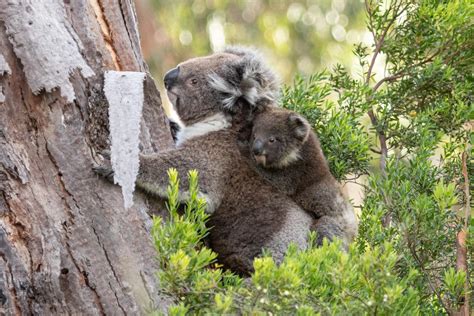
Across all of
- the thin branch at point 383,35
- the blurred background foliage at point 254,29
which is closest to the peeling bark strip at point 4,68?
the thin branch at point 383,35

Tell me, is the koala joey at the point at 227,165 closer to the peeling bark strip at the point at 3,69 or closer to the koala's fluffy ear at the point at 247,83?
the koala's fluffy ear at the point at 247,83

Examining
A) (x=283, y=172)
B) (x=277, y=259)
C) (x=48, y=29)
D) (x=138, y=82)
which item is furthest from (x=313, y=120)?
(x=48, y=29)

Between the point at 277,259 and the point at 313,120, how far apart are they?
103 centimetres

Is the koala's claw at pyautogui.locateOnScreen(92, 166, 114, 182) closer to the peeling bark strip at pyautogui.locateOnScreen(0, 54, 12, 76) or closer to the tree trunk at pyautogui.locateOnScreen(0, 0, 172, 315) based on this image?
the tree trunk at pyautogui.locateOnScreen(0, 0, 172, 315)

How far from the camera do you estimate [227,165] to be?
4.19 m

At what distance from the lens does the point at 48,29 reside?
3.47m

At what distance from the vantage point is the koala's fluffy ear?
448 cm

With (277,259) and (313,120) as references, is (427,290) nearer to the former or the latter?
(277,259)

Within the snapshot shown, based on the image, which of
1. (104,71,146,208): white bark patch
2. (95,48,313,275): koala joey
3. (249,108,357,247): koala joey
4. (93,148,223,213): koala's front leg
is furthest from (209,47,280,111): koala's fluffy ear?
(104,71,146,208): white bark patch

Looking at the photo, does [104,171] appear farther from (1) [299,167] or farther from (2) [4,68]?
(1) [299,167]

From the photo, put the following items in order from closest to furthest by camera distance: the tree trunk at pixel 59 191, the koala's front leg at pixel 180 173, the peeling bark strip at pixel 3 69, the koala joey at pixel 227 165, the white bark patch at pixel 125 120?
the tree trunk at pixel 59 191
the peeling bark strip at pixel 3 69
the white bark patch at pixel 125 120
the koala's front leg at pixel 180 173
the koala joey at pixel 227 165

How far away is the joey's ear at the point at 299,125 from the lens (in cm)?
438

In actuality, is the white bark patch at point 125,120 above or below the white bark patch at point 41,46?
below

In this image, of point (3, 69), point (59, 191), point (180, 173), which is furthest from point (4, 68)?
point (180, 173)
